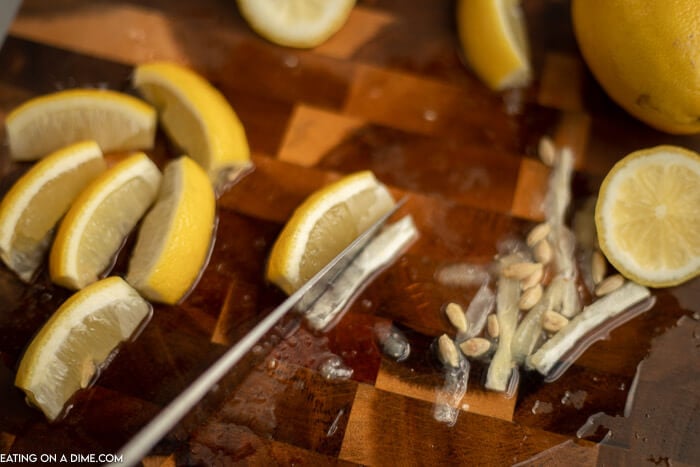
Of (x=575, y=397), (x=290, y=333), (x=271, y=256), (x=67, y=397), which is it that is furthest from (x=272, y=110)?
(x=575, y=397)

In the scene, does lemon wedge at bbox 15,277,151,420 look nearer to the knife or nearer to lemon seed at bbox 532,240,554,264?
the knife

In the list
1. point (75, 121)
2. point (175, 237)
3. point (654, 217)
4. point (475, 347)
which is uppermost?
point (75, 121)

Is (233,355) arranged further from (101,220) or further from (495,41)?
(495,41)

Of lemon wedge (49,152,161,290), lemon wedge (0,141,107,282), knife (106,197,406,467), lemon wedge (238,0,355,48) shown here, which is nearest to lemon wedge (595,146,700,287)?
knife (106,197,406,467)

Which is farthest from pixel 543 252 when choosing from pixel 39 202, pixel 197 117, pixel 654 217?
pixel 39 202

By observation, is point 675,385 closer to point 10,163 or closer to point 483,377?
point 483,377

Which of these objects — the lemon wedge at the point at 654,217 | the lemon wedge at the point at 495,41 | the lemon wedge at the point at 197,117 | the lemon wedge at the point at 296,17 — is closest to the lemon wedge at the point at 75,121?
the lemon wedge at the point at 197,117
